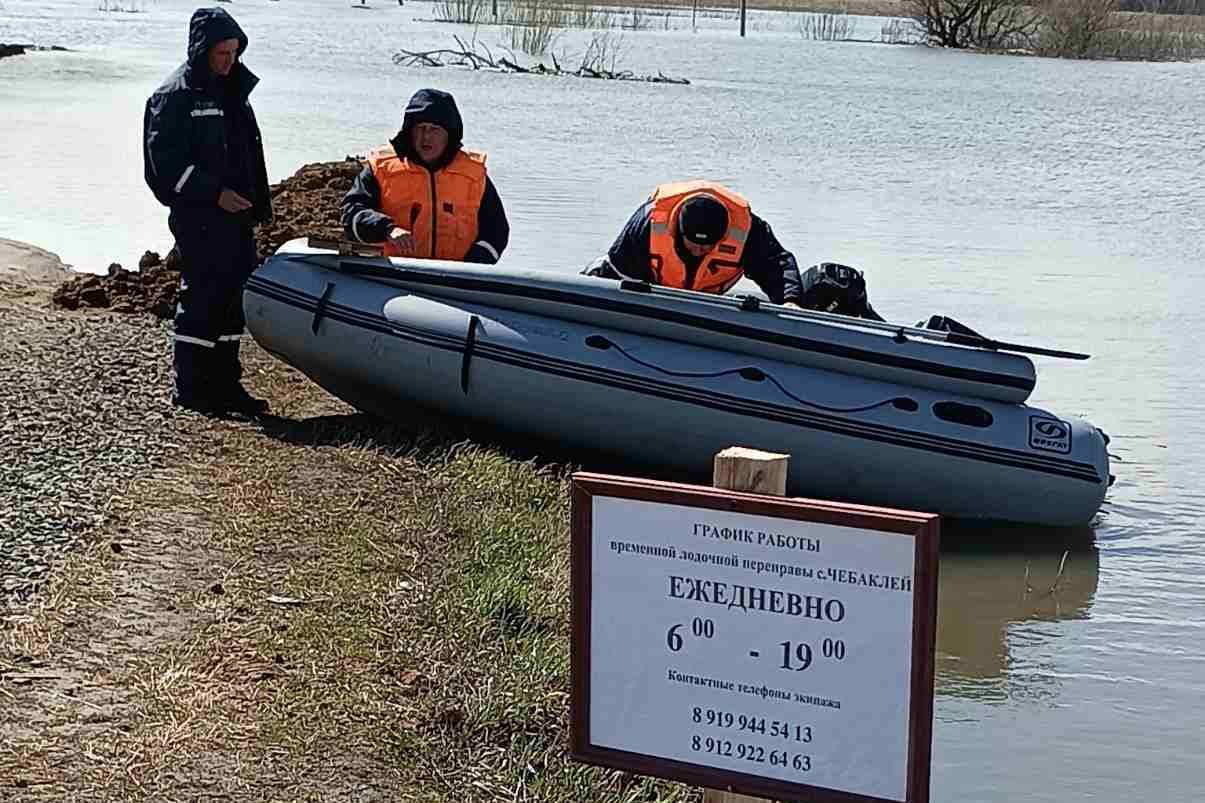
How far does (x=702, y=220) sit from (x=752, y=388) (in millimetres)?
857

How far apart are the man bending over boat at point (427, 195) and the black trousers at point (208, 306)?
1.72 ft

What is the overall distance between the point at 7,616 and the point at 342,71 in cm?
3094

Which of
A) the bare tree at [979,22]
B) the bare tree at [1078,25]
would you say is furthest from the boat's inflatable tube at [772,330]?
the bare tree at [979,22]

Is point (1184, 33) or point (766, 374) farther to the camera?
point (1184, 33)

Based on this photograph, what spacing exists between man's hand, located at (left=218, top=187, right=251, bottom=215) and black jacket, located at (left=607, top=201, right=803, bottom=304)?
162 centimetres

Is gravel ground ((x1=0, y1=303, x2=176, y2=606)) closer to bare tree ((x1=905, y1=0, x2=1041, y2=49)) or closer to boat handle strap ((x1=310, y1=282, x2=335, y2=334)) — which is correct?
boat handle strap ((x1=310, y1=282, x2=335, y2=334))

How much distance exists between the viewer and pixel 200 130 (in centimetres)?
780

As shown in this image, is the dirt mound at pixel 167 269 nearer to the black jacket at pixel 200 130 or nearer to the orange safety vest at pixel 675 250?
the black jacket at pixel 200 130

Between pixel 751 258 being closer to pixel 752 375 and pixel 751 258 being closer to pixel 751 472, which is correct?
pixel 752 375

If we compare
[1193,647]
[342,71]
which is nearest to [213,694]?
[1193,647]

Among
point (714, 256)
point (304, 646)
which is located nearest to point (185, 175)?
point (714, 256)

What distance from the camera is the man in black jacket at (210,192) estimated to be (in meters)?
7.75

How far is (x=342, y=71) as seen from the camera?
35188 mm

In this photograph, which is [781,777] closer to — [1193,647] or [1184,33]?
[1193,647]
